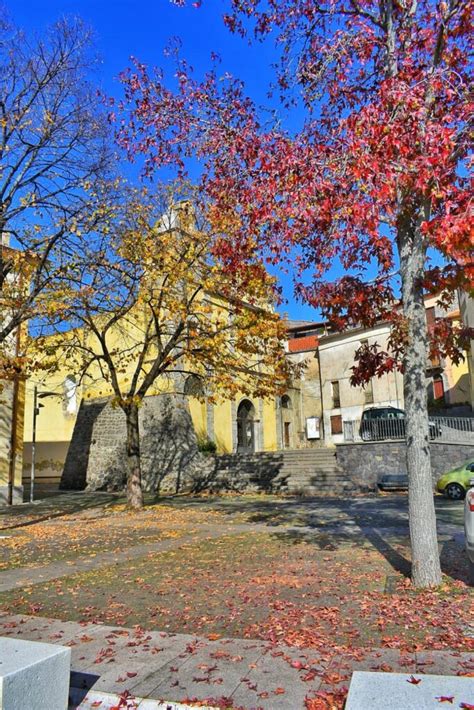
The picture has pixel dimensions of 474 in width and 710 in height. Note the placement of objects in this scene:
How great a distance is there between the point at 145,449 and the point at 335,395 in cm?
1650

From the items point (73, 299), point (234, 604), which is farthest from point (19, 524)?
point (234, 604)

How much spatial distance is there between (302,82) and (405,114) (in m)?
2.73

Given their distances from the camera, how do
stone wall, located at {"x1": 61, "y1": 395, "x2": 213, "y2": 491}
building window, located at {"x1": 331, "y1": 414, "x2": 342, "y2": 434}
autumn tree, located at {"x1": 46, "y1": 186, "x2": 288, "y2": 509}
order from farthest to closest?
building window, located at {"x1": 331, "y1": 414, "x2": 342, "y2": 434} < stone wall, located at {"x1": 61, "y1": 395, "x2": 213, "y2": 491} < autumn tree, located at {"x1": 46, "y1": 186, "x2": 288, "y2": 509}

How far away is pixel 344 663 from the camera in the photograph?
401 cm

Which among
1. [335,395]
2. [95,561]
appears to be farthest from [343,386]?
[95,561]

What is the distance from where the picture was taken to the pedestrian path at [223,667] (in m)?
3.63

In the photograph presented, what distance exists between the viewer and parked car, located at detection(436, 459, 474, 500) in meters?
17.9

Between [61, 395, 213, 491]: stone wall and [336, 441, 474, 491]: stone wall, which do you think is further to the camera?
[61, 395, 213, 491]: stone wall

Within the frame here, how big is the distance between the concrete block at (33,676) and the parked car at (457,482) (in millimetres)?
16949

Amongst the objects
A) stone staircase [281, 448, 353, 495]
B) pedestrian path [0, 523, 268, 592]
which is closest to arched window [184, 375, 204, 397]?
stone staircase [281, 448, 353, 495]

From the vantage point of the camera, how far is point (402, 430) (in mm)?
23406

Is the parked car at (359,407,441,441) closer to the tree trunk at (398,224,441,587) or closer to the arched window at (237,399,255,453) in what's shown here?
the arched window at (237,399,255,453)

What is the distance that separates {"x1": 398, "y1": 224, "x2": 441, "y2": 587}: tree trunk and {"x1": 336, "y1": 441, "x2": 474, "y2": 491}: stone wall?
15.4 metres

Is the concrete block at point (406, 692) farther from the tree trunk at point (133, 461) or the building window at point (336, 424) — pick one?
the building window at point (336, 424)
